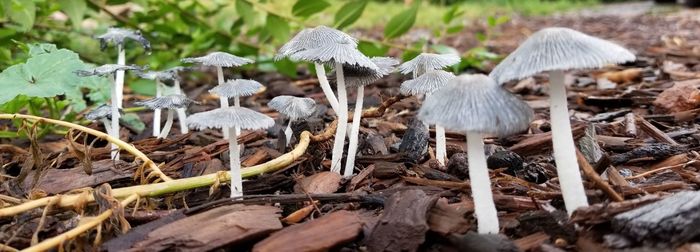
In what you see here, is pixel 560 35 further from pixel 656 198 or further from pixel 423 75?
pixel 423 75

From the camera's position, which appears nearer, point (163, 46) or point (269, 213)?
point (269, 213)

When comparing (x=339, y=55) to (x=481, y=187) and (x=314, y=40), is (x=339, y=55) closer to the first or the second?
(x=314, y=40)

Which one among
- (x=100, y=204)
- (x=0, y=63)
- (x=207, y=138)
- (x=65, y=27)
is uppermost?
(x=65, y=27)

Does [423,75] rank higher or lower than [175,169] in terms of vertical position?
higher

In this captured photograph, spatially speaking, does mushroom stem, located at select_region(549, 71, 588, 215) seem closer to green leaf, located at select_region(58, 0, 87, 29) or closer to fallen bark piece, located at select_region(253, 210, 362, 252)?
fallen bark piece, located at select_region(253, 210, 362, 252)

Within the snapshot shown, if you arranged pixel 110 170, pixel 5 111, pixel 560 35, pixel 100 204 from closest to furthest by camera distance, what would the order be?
pixel 560 35
pixel 100 204
pixel 110 170
pixel 5 111

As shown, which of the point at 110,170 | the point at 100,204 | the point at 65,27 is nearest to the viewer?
the point at 100,204

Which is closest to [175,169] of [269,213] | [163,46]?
[269,213]

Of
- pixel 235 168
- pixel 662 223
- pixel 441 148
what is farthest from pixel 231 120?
pixel 662 223
